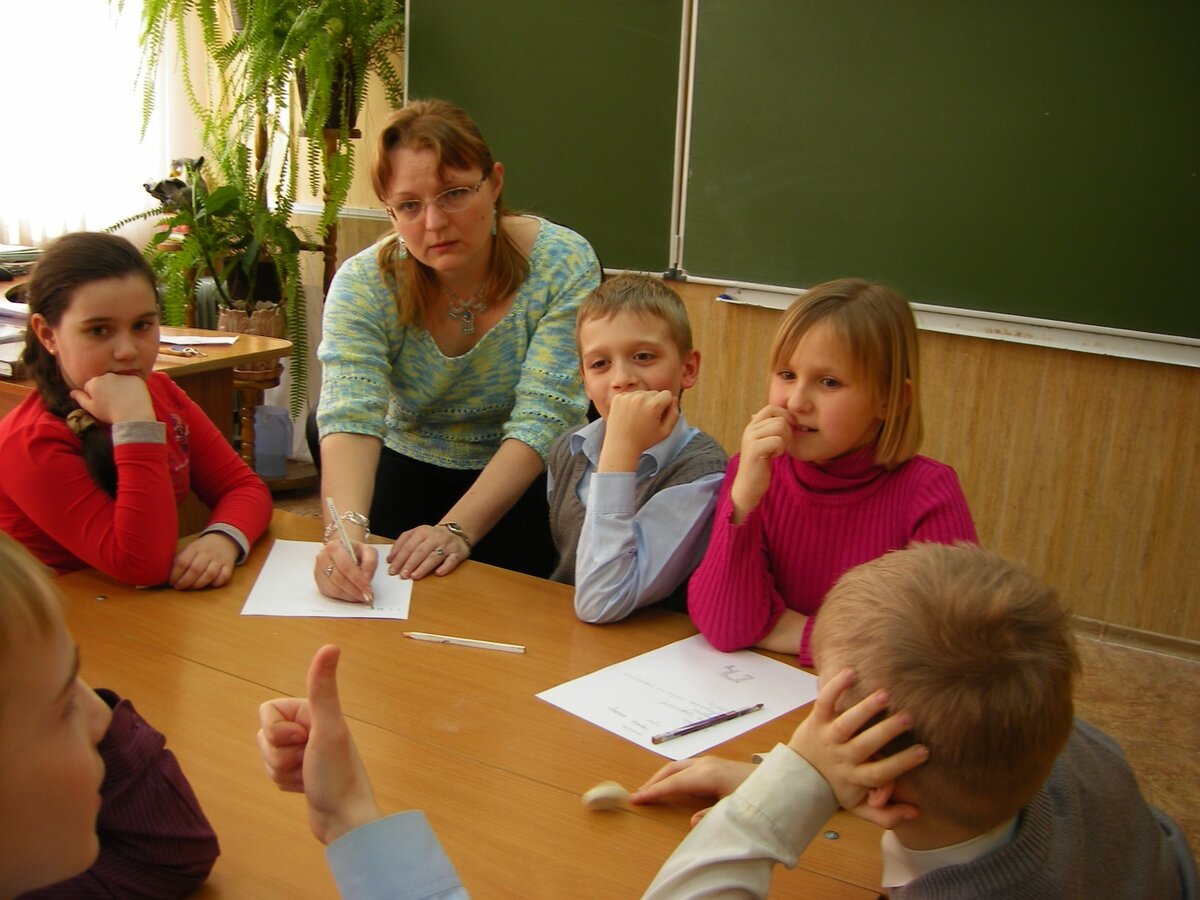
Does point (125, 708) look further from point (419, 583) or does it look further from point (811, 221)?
point (811, 221)

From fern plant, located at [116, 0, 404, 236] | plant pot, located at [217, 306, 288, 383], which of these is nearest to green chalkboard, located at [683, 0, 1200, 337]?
fern plant, located at [116, 0, 404, 236]

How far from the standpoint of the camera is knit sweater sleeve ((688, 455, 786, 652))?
143cm

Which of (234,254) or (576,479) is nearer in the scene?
(576,479)

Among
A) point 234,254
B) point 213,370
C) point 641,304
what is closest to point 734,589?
point 641,304

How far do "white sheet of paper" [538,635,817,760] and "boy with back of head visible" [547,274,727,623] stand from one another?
0.46 ft

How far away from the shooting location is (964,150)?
3.10 m

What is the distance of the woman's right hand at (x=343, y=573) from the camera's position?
1.56 metres

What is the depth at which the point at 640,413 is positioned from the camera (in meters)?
1.61

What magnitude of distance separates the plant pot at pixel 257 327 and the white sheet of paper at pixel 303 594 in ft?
7.36

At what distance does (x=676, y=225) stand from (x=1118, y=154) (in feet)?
4.37

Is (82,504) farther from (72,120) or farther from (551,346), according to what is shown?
(72,120)

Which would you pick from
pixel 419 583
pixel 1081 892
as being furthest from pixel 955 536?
pixel 419 583

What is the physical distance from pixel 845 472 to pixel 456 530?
646mm

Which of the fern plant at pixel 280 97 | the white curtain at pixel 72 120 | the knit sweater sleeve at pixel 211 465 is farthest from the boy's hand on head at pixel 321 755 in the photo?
the white curtain at pixel 72 120
